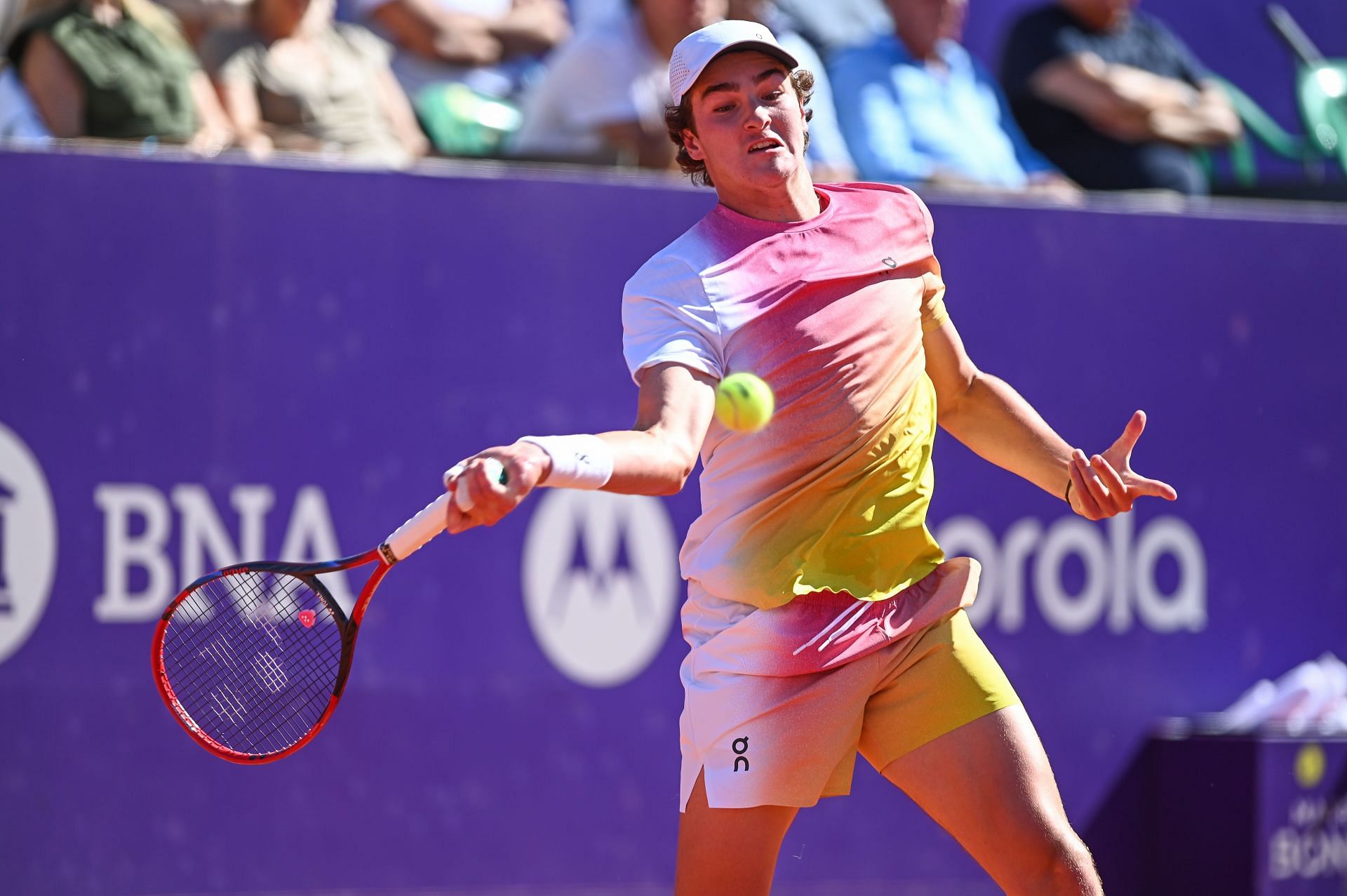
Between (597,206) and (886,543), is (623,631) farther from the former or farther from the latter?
(886,543)

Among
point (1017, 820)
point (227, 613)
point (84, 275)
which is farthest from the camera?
point (84, 275)

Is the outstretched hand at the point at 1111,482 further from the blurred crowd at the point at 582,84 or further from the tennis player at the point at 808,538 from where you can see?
the blurred crowd at the point at 582,84

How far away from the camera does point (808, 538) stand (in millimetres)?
3326

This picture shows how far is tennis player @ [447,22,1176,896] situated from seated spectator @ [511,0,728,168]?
256cm

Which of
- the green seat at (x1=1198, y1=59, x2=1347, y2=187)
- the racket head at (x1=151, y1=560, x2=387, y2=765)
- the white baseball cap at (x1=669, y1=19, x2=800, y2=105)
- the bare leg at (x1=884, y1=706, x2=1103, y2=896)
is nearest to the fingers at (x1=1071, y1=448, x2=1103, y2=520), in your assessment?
the bare leg at (x1=884, y1=706, x2=1103, y2=896)

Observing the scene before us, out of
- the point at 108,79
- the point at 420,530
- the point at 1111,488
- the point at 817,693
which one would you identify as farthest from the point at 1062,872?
the point at 108,79

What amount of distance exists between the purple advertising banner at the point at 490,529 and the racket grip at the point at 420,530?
7.14 feet

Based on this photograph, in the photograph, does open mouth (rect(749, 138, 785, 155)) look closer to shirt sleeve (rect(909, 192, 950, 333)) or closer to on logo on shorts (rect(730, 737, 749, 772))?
shirt sleeve (rect(909, 192, 950, 333))

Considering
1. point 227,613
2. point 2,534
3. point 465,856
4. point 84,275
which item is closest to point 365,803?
point 465,856

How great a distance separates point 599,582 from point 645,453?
2660 millimetres

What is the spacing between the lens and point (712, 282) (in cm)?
327

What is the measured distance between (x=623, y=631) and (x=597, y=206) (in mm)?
1270

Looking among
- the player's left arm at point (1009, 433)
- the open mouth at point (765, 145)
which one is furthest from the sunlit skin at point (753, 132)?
the player's left arm at point (1009, 433)

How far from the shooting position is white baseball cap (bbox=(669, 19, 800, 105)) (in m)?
3.34
